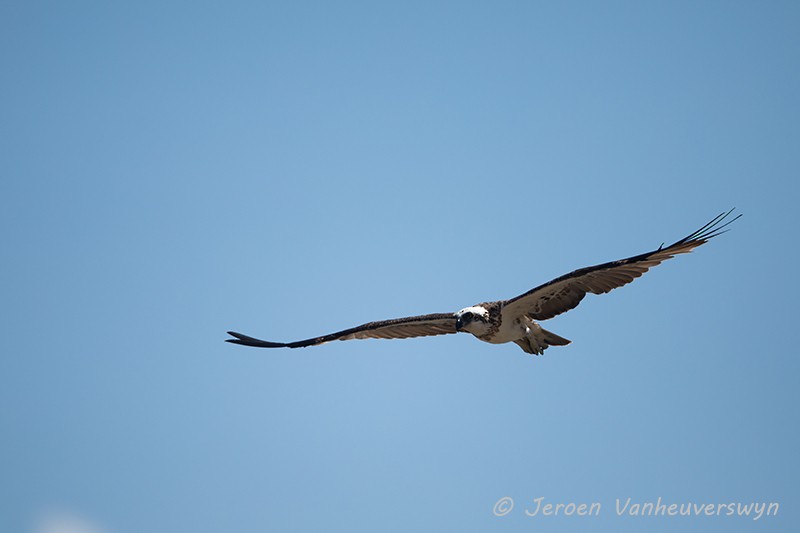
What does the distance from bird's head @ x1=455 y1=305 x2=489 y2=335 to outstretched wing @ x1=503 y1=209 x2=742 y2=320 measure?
51cm

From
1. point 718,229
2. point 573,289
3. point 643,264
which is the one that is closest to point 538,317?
point 573,289

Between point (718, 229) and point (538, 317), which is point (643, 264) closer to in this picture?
point (718, 229)

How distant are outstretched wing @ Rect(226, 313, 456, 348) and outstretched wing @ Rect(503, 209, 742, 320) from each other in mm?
2240

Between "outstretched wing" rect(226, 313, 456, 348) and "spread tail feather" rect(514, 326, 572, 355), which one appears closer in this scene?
"spread tail feather" rect(514, 326, 572, 355)

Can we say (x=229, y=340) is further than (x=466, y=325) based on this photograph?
Yes

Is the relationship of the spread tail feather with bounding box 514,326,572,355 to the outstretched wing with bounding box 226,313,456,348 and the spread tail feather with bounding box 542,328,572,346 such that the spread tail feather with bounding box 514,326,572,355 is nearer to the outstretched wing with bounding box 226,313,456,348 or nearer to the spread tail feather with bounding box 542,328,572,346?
the spread tail feather with bounding box 542,328,572,346

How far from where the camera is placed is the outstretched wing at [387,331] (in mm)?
23734

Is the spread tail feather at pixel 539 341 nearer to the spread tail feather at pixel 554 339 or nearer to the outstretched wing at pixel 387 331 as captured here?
the spread tail feather at pixel 554 339

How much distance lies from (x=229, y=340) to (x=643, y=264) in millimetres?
10391

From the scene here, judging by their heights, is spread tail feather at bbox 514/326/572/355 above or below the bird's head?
below

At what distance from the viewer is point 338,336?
79.8ft

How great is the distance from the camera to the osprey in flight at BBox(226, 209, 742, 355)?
20.3 metres

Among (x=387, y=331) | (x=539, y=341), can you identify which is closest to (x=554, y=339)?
(x=539, y=341)

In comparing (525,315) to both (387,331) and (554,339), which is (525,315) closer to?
(554,339)
